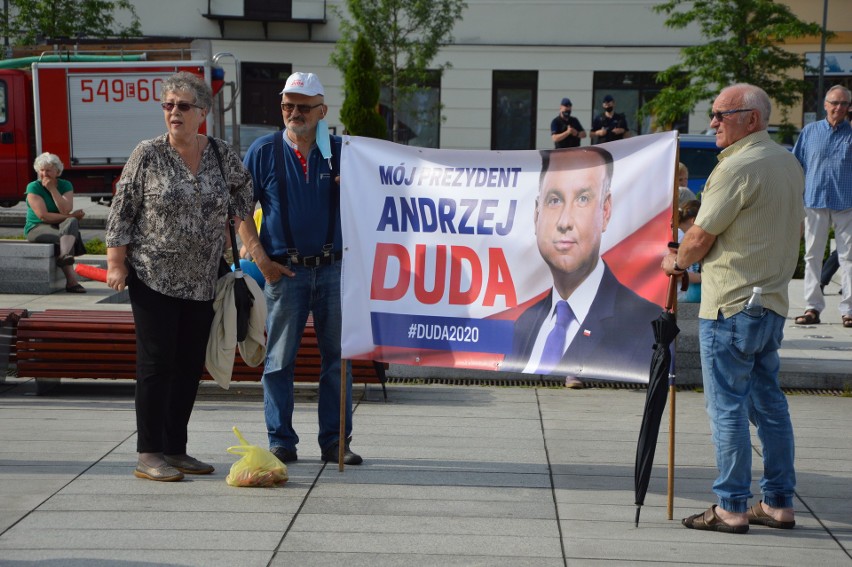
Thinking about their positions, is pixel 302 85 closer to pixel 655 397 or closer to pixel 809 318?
pixel 655 397

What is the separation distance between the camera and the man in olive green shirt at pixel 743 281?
4.96 m

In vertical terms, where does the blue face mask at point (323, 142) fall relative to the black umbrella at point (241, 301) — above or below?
above

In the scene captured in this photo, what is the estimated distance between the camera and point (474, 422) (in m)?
7.15

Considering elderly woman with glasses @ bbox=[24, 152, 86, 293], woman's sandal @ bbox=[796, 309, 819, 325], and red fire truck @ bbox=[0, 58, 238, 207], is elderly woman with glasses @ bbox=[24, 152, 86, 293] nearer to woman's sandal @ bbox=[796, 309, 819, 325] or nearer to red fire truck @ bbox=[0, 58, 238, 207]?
woman's sandal @ bbox=[796, 309, 819, 325]

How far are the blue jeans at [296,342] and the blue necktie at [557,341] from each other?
3.53 ft

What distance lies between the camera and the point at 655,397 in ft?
17.0

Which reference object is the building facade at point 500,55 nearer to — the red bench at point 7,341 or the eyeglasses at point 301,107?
the red bench at point 7,341

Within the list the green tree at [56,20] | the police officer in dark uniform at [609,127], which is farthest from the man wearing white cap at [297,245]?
the green tree at [56,20]

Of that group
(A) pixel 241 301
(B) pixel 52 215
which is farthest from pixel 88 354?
(B) pixel 52 215

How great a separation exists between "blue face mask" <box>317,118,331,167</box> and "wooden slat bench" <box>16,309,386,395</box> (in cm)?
193

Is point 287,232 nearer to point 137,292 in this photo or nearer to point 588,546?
point 137,292

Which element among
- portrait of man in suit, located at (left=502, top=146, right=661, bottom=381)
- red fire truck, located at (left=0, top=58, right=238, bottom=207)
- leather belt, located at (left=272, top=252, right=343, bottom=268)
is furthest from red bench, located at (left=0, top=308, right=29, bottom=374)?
red fire truck, located at (left=0, top=58, right=238, bottom=207)

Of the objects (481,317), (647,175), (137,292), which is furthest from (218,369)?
(647,175)

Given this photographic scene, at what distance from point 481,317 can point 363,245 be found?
0.72 meters
